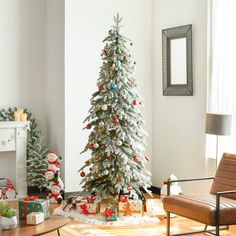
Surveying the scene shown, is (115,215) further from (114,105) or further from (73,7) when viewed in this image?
(73,7)

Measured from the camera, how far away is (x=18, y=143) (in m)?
7.36

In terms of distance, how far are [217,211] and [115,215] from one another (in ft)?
5.62

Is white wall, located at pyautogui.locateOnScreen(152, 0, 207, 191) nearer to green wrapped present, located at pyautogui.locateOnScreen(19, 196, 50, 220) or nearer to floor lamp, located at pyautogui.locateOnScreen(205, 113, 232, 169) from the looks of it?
floor lamp, located at pyautogui.locateOnScreen(205, 113, 232, 169)

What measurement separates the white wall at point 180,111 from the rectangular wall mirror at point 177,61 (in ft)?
0.26

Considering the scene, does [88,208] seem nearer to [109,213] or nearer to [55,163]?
[109,213]

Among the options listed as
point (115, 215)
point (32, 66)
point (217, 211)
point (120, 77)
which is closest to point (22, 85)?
point (32, 66)

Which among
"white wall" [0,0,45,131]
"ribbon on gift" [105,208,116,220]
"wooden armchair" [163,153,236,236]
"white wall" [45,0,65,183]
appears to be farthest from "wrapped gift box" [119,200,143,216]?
"white wall" [0,0,45,131]

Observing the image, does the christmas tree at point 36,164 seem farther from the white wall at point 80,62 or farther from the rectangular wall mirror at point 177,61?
the rectangular wall mirror at point 177,61

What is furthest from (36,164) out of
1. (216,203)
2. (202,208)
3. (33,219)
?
(216,203)

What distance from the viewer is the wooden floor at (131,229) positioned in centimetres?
566

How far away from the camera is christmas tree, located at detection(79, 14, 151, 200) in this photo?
20.2ft

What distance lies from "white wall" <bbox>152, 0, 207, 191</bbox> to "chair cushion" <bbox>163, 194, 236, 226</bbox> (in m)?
1.70

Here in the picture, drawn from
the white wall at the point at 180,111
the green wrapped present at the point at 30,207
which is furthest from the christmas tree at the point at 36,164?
the green wrapped present at the point at 30,207

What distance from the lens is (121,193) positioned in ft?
20.6
